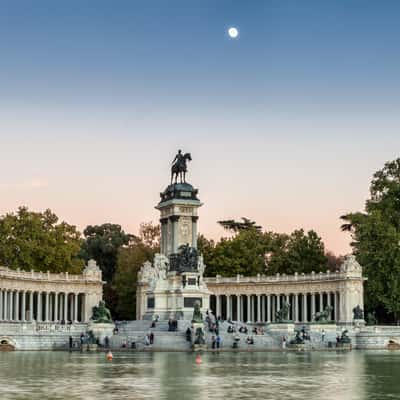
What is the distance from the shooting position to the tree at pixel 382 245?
9244cm

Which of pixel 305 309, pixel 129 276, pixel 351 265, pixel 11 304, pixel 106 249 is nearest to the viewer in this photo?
pixel 351 265

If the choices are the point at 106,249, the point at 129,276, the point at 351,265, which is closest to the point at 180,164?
the point at 351,265

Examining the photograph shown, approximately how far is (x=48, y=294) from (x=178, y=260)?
23178mm

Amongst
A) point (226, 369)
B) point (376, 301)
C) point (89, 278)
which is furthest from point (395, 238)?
point (226, 369)

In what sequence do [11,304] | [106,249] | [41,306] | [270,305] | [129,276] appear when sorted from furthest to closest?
[106,249], [129,276], [270,305], [41,306], [11,304]

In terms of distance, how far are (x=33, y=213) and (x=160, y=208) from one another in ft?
75.4

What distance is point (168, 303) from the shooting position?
83938 millimetres

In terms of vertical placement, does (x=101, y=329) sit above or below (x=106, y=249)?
below

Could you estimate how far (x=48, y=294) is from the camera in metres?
101

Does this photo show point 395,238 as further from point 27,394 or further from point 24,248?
point 27,394

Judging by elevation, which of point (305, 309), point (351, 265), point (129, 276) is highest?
Answer: point (129, 276)

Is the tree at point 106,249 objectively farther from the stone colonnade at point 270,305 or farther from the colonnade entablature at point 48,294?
the stone colonnade at point 270,305

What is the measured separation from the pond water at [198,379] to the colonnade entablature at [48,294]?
4644 centimetres

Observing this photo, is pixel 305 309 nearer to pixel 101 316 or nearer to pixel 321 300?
pixel 321 300
